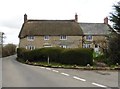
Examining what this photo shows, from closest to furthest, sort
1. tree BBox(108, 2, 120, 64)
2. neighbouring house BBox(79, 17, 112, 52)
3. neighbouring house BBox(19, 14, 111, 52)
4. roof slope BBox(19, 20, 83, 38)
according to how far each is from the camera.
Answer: tree BBox(108, 2, 120, 64) → neighbouring house BBox(19, 14, 111, 52) → roof slope BBox(19, 20, 83, 38) → neighbouring house BBox(79, 17, 112, 52)

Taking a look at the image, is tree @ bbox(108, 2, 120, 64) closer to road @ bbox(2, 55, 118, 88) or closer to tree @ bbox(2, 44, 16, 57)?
road @ bbox(2, 55, 118, 88)

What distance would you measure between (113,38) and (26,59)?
17730 millimetres

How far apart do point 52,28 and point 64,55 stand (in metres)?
35.3

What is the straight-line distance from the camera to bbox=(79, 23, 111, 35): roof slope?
76.2 meters

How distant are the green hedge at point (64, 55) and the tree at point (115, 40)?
2.62 metres

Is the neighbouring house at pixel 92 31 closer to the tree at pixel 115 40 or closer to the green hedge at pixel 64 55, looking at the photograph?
the green hedge at pixel 64 55

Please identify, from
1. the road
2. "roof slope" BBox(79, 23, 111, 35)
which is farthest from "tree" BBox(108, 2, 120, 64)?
"roof slope" BBox(79, 23, 111, 35)

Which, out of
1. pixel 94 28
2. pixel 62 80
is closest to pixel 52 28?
pixel 94 28

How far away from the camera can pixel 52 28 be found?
243ft

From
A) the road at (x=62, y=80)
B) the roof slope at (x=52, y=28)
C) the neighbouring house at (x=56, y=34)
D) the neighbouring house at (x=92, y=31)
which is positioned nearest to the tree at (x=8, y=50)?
the neighbouring house at (x=56, y=34)

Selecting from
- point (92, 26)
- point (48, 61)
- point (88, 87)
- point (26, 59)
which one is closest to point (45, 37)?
point (92, 26)

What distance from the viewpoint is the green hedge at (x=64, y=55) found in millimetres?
36906

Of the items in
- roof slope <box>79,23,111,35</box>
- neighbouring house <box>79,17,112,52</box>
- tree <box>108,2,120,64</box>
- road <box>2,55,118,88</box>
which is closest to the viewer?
road <box>2,55,118,88</box>

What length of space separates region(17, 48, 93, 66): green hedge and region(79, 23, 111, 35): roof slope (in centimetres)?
3029
